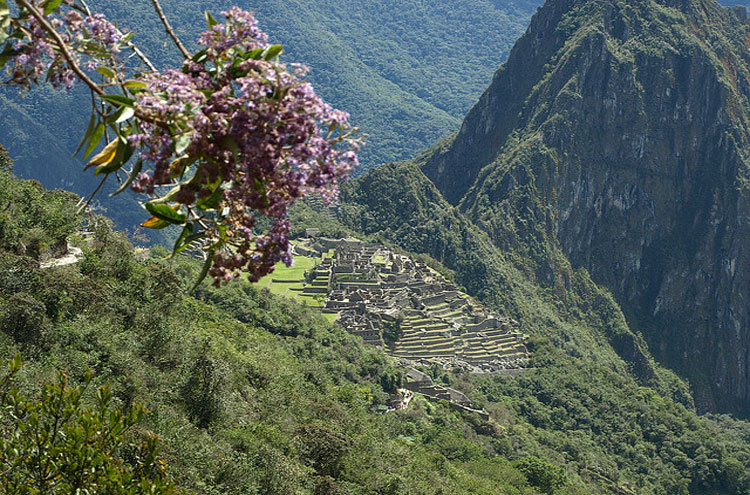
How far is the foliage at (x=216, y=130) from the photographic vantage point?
7.50 ft

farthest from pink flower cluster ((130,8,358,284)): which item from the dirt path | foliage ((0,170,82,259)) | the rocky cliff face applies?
the rocky cliff face

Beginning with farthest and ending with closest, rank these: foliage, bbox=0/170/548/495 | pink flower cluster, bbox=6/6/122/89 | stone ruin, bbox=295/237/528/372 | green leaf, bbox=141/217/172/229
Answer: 1. stone ruin, bbox=295/237/528/372
2. foliage, bbox=0/170/548/495
3. pink flower cluster, bbox=6/6/122/89
4. green leaf, bbox=141/217/172/229

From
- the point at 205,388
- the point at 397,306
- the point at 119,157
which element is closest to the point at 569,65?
the point at 397,306

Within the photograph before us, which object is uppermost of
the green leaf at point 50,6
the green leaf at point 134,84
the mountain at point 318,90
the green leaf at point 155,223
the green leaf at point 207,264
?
the green leaf at point 50,6

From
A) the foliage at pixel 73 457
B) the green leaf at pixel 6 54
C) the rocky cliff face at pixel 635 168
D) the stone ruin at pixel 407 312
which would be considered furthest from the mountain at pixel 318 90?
the green leaf at pixel 6 54

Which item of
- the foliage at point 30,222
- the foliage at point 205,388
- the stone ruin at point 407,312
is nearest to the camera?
the foliage at point 205,388

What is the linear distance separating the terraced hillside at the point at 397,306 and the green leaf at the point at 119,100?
149 ft

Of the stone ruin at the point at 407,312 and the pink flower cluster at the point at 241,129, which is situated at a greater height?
the pink flower cluster at the point at 241,129

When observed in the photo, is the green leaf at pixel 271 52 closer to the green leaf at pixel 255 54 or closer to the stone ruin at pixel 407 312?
the green leaf at pixel 255 54

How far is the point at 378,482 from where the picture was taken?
788 inches

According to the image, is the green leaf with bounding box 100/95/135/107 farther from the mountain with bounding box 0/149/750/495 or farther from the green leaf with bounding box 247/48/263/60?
the mountain with bounding box 0/149/750/495

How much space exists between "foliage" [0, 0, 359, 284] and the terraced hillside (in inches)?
1774

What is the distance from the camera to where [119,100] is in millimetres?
2219

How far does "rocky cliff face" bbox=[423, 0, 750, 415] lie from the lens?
117 meters
